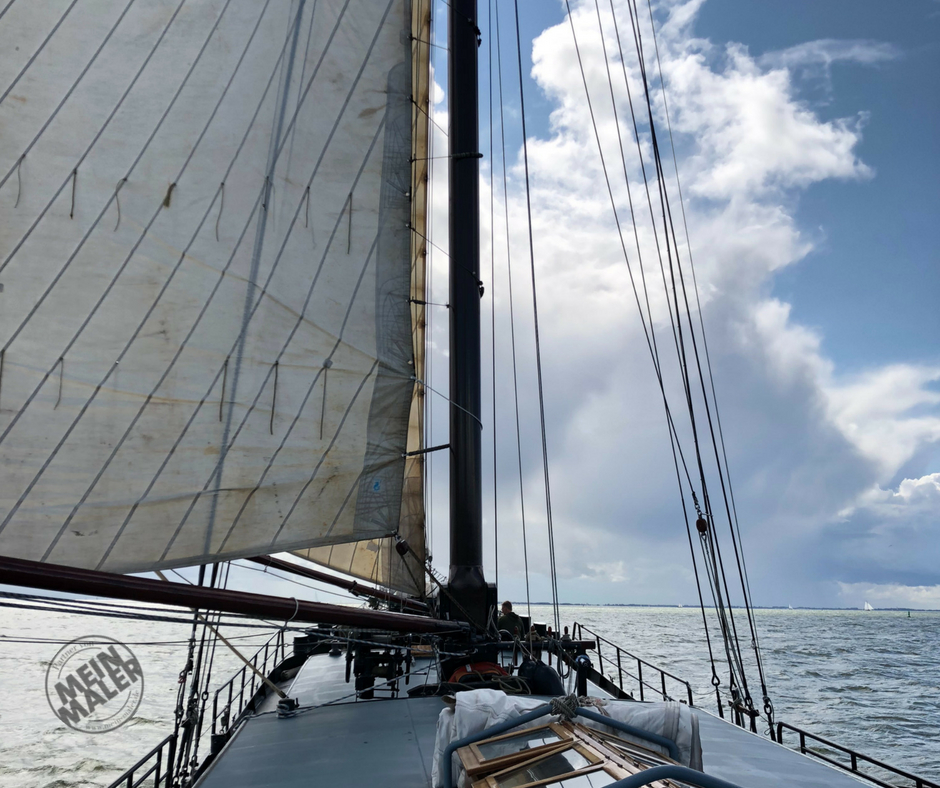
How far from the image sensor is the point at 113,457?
449cm

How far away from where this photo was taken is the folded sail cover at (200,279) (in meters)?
4.29

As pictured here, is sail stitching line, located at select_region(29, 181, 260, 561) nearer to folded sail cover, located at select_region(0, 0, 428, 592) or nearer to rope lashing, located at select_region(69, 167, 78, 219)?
folded sail cover, located at select_region(0, 0, 428, 592)

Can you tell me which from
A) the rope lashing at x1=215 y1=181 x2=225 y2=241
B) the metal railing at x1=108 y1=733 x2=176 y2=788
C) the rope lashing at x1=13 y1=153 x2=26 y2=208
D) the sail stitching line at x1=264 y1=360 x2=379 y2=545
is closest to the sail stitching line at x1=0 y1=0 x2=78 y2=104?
the rope lashing at x1=13 y1=153 x2=26 y2=208

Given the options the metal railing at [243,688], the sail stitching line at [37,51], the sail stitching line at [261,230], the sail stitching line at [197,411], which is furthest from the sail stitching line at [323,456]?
the sail stitching line at [37,51]

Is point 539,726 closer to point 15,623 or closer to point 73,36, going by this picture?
point 73,36

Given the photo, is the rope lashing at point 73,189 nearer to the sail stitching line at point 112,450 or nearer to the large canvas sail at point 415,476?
the sail stitching line at point 112,450

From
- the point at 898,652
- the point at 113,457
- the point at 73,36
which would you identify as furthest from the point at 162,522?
the point at 898,652

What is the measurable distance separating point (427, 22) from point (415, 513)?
714cm

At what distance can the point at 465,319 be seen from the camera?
8.82 metres

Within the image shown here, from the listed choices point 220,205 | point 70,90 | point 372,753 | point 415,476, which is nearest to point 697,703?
point 415,476

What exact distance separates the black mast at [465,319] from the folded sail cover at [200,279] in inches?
78.5

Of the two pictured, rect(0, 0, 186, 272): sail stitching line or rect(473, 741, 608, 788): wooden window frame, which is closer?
rect(473, 741, 608, 788): wooden window frame

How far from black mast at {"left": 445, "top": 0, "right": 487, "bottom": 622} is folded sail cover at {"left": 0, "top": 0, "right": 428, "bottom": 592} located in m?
1.99

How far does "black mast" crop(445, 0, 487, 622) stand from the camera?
8047mm
